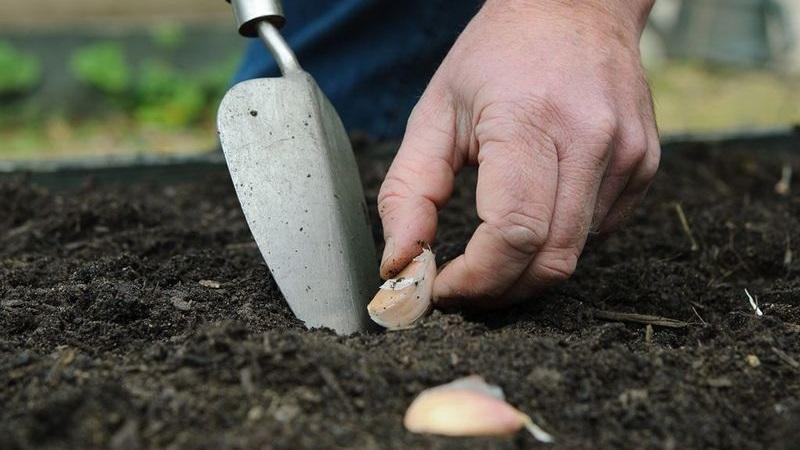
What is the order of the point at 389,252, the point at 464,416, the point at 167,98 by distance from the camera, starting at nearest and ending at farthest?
the point at 464,416 < the point at 389,252 < the point at 167,98

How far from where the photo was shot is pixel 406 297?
1.54m

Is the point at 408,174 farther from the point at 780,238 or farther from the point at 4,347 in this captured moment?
the point at 780,238

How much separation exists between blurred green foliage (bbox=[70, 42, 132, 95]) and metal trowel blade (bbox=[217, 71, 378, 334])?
3.82 meters

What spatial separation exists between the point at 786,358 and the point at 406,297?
584 millimetres

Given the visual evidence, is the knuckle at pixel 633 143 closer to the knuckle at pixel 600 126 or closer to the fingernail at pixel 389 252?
the knuckle at pixel 600 126

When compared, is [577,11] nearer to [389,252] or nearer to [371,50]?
[389,252]

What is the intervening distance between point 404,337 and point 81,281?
2.29ft

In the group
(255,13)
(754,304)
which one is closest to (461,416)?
(754,304)

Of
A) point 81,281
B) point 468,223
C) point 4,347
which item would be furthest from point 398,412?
point 468,223

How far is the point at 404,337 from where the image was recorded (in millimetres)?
1447

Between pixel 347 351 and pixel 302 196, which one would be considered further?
pixel 302 196

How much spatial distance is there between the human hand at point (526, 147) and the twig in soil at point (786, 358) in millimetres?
338

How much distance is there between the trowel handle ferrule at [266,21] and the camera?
1892 mm

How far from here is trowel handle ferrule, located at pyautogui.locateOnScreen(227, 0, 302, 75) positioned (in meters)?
1.89
